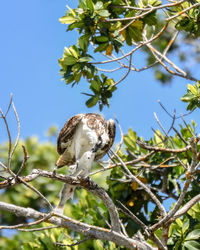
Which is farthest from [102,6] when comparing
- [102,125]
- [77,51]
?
[102,125]

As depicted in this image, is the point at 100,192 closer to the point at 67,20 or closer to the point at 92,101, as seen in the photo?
the point at 92,101

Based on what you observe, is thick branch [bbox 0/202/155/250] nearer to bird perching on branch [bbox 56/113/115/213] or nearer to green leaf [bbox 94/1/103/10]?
bird perching on branch [bbox 56/113/115/213]

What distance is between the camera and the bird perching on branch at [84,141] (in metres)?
4.52

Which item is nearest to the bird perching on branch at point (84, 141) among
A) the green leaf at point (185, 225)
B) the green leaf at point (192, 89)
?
the green leaf at point (192, 89)

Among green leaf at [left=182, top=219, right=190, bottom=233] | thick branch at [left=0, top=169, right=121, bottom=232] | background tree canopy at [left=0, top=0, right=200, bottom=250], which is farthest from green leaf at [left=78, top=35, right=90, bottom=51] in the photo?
green leaf at [left=182, top=219, right=190, bottom=233]

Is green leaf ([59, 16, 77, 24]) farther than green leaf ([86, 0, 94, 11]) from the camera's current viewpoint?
Yes

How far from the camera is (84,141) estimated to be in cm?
460

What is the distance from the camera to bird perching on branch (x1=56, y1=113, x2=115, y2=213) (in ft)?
14.8

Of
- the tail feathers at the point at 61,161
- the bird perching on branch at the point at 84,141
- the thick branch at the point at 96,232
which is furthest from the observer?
the tail feathers at the point at 61,161

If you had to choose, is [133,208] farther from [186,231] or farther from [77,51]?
[77,51]

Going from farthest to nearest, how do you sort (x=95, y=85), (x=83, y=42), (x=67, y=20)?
(x=95, y=85) → (x=83, y=42) → (x=67, y=20)

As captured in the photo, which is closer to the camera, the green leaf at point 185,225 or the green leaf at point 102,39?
the green leaf at point 185,225

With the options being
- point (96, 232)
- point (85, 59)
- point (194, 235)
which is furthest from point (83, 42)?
point (194, 235)

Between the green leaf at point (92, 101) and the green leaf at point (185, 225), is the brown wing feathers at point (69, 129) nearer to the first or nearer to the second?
the green leaf at point (92, 101)
